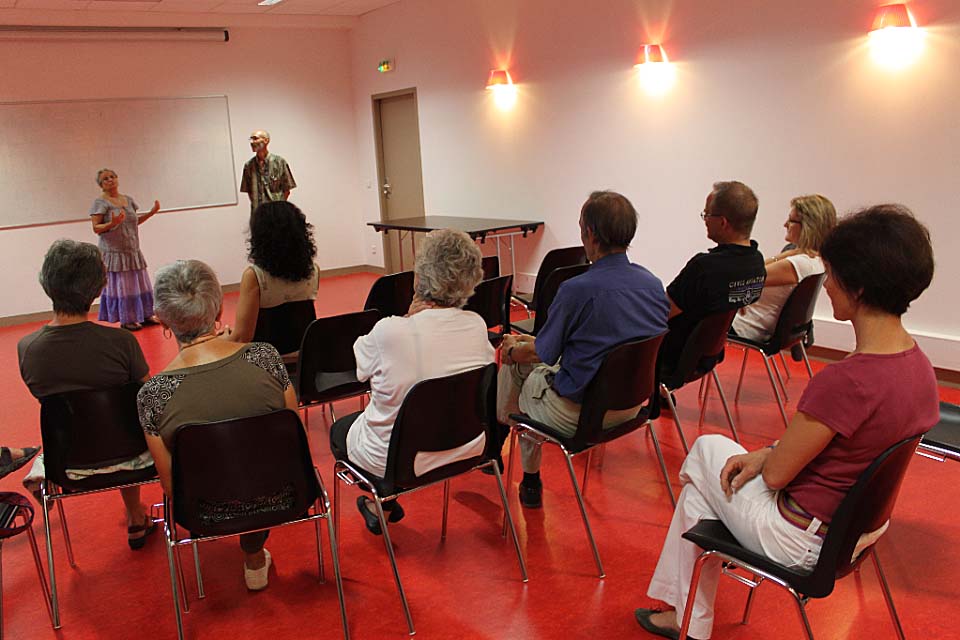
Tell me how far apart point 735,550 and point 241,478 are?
1324mm

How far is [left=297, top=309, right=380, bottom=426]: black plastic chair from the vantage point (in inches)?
130

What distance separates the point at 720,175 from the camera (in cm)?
556

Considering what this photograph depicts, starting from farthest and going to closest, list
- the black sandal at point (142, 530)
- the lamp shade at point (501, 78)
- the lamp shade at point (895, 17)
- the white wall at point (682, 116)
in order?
the lamp shade at point (501, 78) → the white wall at point (682, 116) → the lamp shade at point (895, 17) → the black sandal at point (142, 530)

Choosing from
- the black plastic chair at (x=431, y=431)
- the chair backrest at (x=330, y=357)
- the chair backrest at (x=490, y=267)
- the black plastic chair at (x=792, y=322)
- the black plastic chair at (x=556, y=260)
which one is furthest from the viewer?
the black plastic chair at (x=556, y=260)

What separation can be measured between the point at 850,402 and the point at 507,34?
249 inches

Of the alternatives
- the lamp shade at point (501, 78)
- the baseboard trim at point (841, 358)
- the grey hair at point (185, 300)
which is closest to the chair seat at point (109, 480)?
the grey hair at point (185, 300)

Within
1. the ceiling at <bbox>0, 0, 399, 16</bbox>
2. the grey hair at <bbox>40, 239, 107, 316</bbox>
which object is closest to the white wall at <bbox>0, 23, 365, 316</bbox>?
the ceiling at <bbox>0, 0, 399, 16</bbox>

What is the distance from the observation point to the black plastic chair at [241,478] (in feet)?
6.85

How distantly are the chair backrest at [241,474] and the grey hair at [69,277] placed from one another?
915 millimetres

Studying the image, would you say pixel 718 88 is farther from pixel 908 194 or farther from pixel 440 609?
pixel 440 609

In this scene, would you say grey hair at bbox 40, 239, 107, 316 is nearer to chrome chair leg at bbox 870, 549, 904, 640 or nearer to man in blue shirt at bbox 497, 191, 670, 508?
man in blue shirt at bbox 497, 191, 670, 508

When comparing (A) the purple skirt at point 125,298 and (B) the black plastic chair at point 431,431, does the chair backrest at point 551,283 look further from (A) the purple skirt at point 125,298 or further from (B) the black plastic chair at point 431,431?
(A) the purple skirt at point 125,298

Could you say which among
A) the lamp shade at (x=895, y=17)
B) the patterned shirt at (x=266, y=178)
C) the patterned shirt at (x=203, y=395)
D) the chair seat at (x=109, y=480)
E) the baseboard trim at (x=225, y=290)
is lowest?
the baseboard trim at (x=225, y=290)

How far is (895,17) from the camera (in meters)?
4.33
